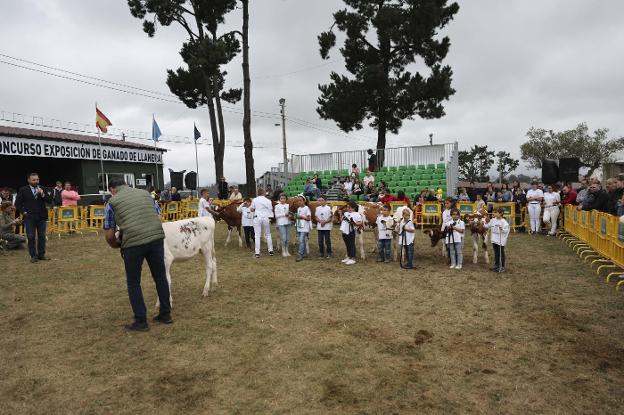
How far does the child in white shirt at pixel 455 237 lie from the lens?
1025 centimetres

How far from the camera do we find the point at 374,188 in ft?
71.5

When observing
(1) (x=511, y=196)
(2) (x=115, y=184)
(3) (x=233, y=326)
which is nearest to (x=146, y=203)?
(2) (x=115, y=184)

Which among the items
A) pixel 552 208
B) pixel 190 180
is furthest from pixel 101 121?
pixel 552 208

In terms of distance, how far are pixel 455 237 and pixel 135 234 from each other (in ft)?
23.7

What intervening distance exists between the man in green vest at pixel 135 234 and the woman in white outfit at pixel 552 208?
14.4m

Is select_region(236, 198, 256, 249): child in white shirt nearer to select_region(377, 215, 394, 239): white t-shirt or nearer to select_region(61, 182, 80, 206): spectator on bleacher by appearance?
select_region(377, 215, 394, 239): white t-shirt

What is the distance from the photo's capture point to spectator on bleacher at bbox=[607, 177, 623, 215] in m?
11.0

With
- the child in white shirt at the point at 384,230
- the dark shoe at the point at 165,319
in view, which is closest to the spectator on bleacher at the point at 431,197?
the child in white shirt at the point at 384,230

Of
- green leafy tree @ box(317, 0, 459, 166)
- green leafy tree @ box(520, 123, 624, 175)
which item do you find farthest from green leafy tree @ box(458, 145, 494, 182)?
green leafy tree @ box(317, 0, 459, 166)

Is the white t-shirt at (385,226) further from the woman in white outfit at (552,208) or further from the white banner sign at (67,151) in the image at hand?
the white banner sign at (67,151)

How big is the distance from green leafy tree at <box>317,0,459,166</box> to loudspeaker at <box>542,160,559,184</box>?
1196 cm

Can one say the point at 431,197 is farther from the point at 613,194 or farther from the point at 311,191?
the point at 613,194

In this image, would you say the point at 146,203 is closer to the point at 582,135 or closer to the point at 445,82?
the point at 445,82

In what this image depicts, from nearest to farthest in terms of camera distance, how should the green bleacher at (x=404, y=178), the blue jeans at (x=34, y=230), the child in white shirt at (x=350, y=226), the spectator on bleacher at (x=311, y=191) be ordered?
the blue jeans at (x=34, y=230)
the child in white shirt at (x=350, y=226)
the spectator on bleacher at (x=311, y=191)
the green bleacher at (x=404, y=178)
